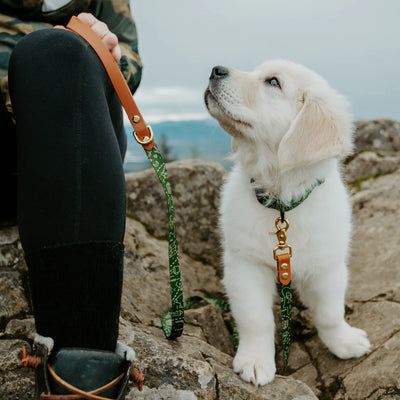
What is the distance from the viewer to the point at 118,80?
1.32 meters

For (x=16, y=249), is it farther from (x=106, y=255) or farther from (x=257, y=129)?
(x=257, y=129)

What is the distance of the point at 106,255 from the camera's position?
1.11 m

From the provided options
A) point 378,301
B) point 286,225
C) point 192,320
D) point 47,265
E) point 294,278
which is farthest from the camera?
point 378,301

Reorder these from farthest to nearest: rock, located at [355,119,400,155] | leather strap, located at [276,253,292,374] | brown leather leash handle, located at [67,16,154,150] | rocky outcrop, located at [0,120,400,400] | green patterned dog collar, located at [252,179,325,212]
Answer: rock, located at [355,119,400,155] < green patterned dog collar, located at [252,179,325,212] < leather strap, located at [276,253,292,374] < rocky outcrop, located at [0,120,400,400] < brown leather leash handle, located at [67,16,154,150]

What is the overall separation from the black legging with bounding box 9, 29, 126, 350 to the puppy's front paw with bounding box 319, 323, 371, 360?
127 centimetres

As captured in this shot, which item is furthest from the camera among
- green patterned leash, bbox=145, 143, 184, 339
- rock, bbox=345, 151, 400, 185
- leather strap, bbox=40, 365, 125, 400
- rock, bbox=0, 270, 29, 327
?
rock, bbox=345, 151, 400, 185

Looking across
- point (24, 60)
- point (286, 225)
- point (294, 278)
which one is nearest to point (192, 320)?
point (294, 278)

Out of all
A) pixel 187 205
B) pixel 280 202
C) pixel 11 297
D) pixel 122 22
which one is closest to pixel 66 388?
pixel 11 297

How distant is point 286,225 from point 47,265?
1.04 metres

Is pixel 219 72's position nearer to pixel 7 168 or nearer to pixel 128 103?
pixel 128 103

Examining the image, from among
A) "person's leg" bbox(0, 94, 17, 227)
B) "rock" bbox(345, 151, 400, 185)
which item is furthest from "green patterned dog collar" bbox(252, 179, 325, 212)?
"rock" bbox(345, 151, 400, 185)

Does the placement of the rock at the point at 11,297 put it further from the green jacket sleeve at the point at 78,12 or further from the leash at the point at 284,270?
the leash at the point at 284,270

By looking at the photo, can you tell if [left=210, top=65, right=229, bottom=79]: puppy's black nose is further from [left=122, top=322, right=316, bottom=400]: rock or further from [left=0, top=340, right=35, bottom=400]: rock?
[left=0, top=340, right=35, bottom=400]: rock

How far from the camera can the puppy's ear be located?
181 centimetres
